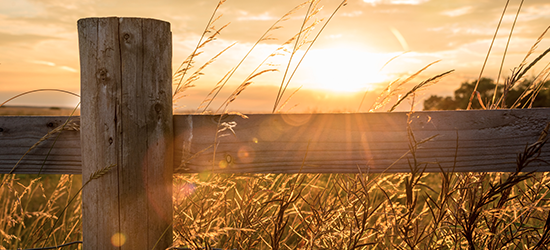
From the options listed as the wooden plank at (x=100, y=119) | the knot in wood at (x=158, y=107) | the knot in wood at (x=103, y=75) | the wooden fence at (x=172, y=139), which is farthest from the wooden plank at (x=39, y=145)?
the knot in wood at (x=158, y=107)

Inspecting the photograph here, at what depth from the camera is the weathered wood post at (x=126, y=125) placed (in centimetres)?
151

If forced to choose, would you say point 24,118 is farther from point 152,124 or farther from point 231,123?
point 231,123

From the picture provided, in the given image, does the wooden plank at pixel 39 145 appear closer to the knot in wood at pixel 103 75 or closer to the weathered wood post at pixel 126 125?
the weathered wood post at pixel 126 125

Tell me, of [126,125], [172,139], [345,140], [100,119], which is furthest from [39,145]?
[345,140]

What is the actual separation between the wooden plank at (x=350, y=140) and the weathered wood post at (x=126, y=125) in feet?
0.48

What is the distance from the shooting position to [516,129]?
1.63 meters

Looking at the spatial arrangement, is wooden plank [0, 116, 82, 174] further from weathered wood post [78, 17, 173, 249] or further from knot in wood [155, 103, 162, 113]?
knot in wood [155, 103, 162, 113]

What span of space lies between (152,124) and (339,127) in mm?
854

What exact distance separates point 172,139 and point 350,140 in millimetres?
833

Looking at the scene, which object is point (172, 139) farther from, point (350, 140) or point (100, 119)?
point (350, 140)

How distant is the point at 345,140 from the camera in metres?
1.64

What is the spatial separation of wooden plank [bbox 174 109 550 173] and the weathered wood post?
→ 0.15 meters

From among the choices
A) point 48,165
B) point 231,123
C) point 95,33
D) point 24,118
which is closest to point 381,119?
point 231,123

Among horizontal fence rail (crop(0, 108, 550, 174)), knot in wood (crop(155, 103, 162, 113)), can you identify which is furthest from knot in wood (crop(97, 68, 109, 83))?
horizontal fence rail (crop(0, 108, 550, 174))
